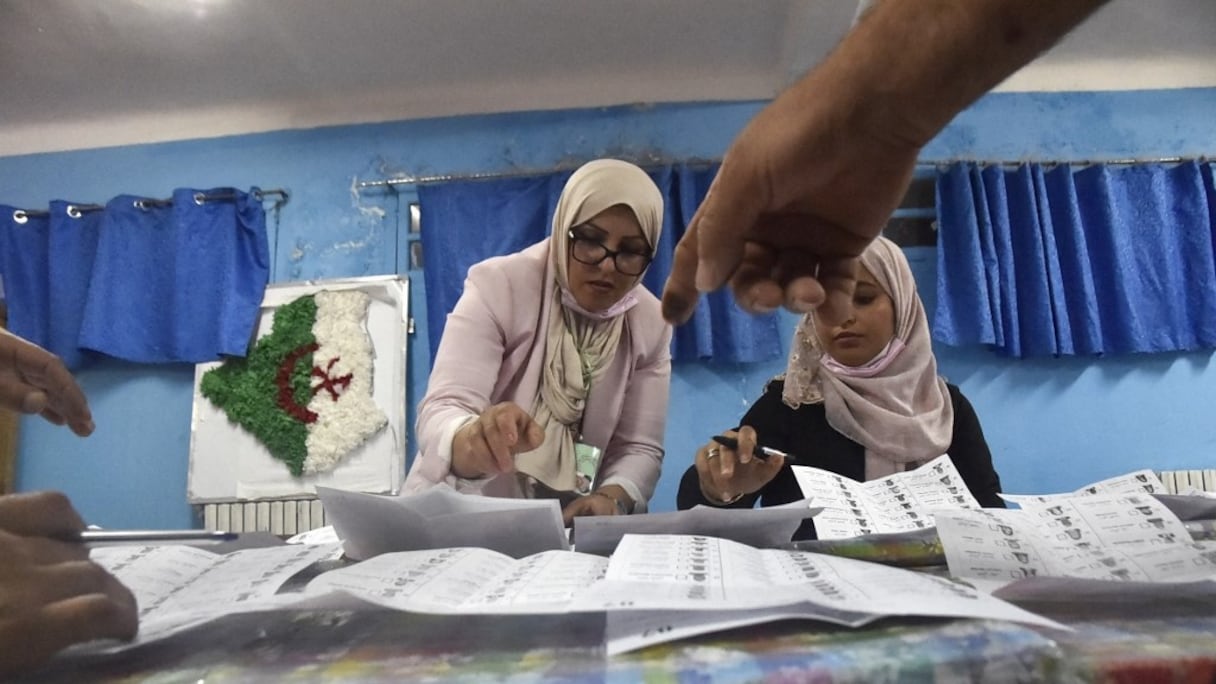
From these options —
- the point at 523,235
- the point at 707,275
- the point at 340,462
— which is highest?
the point at 523,235

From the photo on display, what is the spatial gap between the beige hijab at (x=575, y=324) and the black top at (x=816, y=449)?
0.21 m

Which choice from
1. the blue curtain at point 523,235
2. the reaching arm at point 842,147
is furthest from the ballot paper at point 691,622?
the blue curtain at point 523,235

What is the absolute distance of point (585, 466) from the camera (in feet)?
3.53

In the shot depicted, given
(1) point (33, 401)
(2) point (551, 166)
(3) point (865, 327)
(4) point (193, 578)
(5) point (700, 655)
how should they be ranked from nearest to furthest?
(5) point (700, 655) → (4) point (193, 578) → (1) point (33, 401) → (3) point (865, 327) → (2) point (551, 166)

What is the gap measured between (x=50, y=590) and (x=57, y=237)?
2762mm

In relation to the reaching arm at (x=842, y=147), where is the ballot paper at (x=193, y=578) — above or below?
below

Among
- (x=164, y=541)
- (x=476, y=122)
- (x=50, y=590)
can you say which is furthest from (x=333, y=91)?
(x=50, y=590)

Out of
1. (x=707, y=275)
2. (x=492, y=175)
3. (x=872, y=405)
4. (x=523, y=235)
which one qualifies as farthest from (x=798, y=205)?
(x=492, y=175)

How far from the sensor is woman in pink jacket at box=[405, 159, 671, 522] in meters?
1.04

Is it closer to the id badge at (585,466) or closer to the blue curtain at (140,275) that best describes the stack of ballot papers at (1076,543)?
the id badge at (585,466)

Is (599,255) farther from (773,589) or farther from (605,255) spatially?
(773,589)

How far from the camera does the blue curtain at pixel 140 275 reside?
7.63 feet

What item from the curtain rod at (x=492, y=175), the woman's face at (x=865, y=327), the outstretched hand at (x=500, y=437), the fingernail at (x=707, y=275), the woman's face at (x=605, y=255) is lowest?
the outstretched hand at (x=500, y=437)

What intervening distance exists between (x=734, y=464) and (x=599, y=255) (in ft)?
1.48
